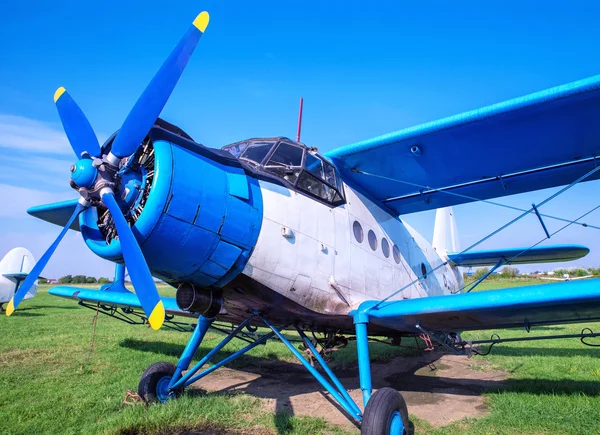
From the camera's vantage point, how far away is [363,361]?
4875mm

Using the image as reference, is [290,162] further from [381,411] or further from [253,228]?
[381,411]

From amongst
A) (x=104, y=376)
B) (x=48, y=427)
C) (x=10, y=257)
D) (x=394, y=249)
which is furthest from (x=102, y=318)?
(x=394, y=249)

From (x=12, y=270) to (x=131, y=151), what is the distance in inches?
899

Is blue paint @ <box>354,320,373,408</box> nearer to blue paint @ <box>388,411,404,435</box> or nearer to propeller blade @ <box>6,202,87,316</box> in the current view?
blue paint @ <box>388,411,404,435</box>

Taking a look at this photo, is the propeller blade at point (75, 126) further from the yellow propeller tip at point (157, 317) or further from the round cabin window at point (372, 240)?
the round cabin window at point (372, 240)

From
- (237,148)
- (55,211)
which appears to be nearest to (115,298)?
(55,211)

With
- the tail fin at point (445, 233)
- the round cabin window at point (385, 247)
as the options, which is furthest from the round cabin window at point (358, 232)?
the tail fin at point (445, 233)

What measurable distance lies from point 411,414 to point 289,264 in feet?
9.46

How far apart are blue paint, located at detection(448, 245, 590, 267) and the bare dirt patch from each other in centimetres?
246

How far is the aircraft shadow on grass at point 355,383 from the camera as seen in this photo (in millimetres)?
6305

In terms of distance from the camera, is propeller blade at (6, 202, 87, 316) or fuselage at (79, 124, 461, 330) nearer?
fuselage at (79, 124, 461, 330)

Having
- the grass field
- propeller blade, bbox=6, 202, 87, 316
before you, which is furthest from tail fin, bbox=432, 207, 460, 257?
propeller blade, bbox=6, 202, 87, 316

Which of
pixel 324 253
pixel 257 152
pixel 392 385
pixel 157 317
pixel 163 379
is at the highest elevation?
pixel 257 152

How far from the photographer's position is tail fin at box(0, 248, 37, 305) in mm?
20688
